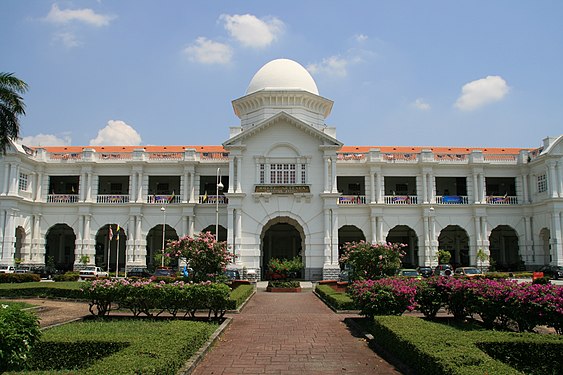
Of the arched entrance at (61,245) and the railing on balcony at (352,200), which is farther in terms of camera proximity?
the arched entrance at (61,245)

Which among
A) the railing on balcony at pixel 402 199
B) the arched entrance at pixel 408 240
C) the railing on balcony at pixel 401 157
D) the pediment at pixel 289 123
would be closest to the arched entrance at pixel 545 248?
the arched entrance at pixel 408 240

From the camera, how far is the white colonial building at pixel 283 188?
127 ft

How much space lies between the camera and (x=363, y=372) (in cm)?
1011

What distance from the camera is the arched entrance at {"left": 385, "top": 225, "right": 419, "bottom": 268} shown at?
4659 cm

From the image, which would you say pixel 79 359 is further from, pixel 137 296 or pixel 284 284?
pixel 284 284

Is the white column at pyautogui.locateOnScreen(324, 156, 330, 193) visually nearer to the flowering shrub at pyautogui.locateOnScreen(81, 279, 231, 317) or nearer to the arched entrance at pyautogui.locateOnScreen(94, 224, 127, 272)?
the arched entrance at pyautogui.locateOnScreen(94, 224, 127, 272)

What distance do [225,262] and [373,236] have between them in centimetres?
2102

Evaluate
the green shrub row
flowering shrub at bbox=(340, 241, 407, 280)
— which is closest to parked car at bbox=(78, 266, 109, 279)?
the green shrub row

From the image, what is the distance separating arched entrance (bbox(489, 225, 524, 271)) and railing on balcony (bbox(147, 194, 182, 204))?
30808 mm

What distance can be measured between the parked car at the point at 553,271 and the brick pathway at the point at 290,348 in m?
26.6

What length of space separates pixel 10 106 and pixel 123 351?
23.8m

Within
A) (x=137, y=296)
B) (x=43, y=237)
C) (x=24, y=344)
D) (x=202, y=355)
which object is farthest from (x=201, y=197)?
(x=24, y=344)

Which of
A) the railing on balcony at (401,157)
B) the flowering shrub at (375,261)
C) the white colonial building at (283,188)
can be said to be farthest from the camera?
the railing on balcony at (401,157)

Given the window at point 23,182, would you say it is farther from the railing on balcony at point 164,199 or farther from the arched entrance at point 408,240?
the arched entrance at point 408,240
